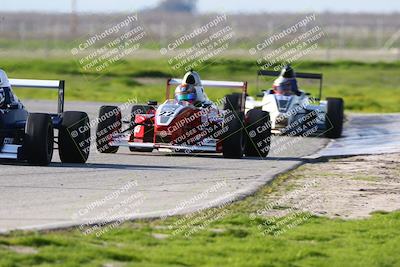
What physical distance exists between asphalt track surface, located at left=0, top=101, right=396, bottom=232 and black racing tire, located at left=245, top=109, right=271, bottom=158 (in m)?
0.37

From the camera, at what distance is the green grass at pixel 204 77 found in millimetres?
47406

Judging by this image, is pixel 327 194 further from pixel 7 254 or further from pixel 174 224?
pixel 7 254

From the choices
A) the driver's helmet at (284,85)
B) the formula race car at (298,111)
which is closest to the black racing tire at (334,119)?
the formula race car at (298,111)

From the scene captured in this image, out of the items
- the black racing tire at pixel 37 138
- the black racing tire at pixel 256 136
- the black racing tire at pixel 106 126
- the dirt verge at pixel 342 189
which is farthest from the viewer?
the black racing tire at pixel 256 136

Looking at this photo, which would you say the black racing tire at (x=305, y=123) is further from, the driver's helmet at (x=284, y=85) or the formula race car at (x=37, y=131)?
the formula race car at (x=37, y=131)

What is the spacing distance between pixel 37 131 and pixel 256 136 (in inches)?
221

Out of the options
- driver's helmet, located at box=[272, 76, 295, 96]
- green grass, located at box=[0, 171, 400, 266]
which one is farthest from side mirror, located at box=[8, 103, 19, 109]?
driver's helmet, located at box=[272, 76, 295, 96]

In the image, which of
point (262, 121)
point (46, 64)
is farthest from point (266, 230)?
point (46, 64)

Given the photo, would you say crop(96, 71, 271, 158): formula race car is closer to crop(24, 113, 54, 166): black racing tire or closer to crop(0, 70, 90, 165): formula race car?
crop(0, 70, 90, 165): formula race car

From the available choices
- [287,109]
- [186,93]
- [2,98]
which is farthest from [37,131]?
A: [287,109]

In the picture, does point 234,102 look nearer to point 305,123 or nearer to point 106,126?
point 305,123

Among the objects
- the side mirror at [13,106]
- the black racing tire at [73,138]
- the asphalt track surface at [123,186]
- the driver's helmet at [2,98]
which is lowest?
the asphalt track surface at [123,186]

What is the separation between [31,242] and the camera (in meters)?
10.8

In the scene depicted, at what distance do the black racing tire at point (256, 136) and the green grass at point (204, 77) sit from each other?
2080cm
